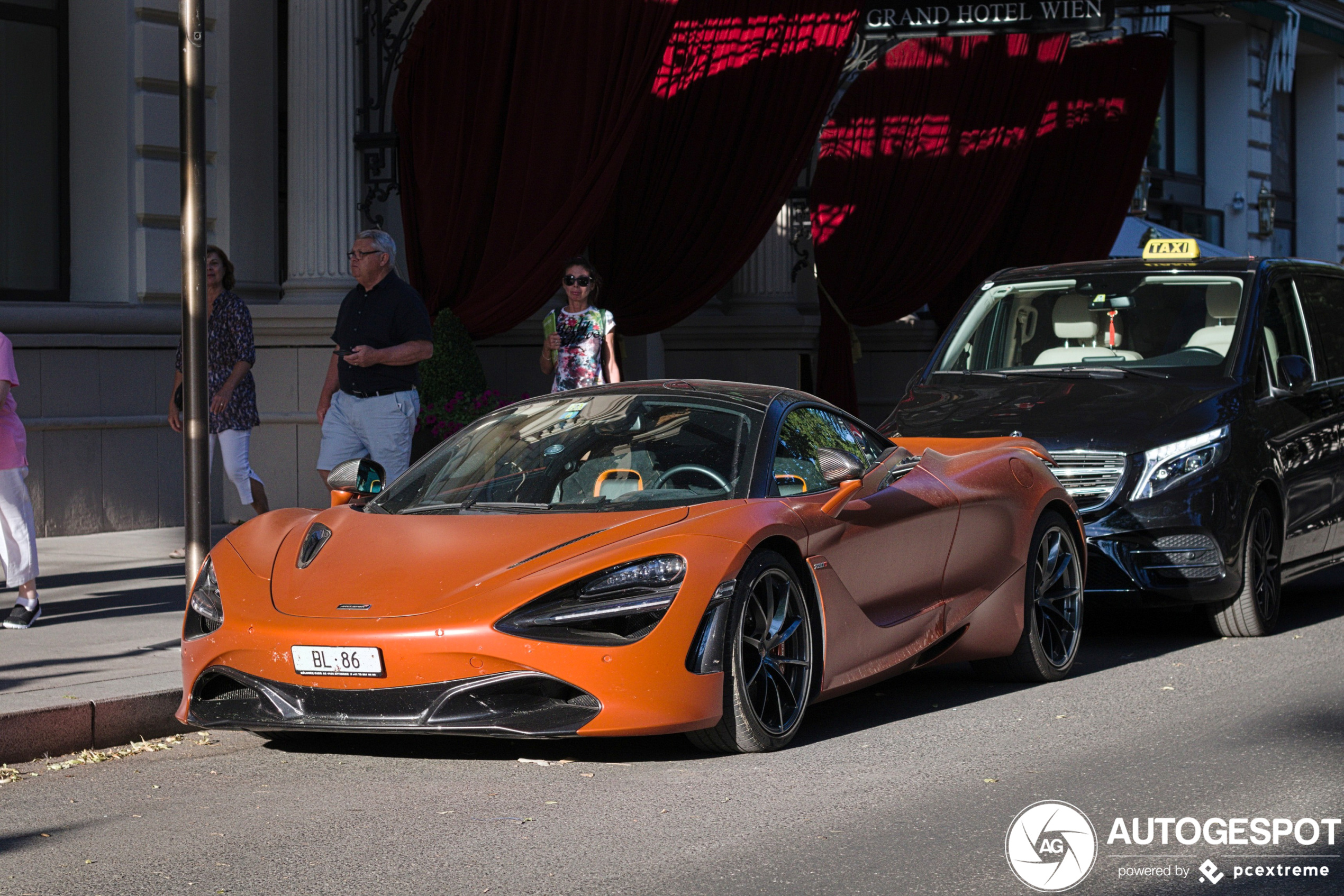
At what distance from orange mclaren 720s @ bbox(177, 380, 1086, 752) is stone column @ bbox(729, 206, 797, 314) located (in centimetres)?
1119

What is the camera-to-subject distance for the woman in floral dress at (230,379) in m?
11.0

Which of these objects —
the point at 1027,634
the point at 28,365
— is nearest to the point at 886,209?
the point at 28,365

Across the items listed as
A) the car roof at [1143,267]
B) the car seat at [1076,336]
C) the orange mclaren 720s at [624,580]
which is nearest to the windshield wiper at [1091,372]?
the car seat at [1076,336]

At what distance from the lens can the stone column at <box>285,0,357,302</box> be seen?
13.5 m

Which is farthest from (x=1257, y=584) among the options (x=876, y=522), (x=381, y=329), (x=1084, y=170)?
(x=1084, y=170)

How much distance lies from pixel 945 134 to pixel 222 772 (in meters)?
14.5

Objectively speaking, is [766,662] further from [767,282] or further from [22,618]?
[767,282]

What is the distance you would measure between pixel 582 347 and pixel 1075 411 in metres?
3.87

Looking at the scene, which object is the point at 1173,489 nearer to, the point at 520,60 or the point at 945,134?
the point at 520,60

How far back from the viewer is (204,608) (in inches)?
A: 242

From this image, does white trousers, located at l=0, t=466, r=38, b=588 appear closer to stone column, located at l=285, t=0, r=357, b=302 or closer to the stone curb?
the stone curb

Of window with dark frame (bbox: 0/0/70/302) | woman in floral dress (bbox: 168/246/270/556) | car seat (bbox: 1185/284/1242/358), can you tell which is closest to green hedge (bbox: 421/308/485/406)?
woman in floral dress (bbox: 168/246/270/556)

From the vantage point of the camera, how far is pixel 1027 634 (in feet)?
24.8

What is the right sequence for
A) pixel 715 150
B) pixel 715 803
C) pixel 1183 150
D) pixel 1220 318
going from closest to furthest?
pixel 715 803 < pixel 1220 318 < pixel 715 150 < pixel 1183 150
